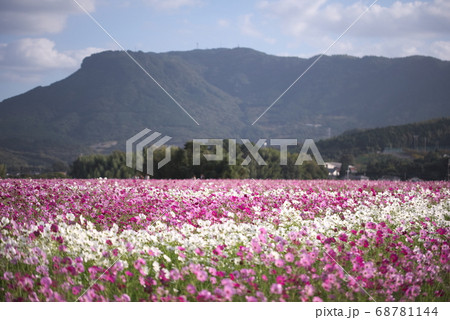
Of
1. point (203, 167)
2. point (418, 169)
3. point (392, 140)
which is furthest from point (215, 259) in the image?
point (392, 140)

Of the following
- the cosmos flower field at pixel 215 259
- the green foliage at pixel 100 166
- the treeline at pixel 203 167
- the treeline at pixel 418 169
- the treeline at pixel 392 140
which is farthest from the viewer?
the treeline at pixel 392 140

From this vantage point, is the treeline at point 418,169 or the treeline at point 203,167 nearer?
the treeline at point 203,167

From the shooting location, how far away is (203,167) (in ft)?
150

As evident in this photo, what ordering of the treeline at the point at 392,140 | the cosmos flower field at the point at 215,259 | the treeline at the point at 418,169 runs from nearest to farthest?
1. the cosmos flower field at the point at 215,259
2. the treeline at the point at 418,169
3. the treeline at the point at 392,140

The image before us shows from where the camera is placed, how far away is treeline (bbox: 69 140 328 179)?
45.3m

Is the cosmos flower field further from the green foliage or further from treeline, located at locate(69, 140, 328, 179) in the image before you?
the green foliage

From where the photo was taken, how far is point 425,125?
130 m

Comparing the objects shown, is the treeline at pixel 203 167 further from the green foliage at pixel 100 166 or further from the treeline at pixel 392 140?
the treeline at pixel 392 140

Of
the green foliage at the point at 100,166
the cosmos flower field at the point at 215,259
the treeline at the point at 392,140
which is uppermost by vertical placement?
the treeline at the point at 392,140

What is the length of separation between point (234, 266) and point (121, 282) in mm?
1322

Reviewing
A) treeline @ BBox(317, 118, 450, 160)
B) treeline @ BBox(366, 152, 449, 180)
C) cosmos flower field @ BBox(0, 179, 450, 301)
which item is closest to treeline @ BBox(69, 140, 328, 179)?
treeline @ BBox(366, 152, 449, 180)

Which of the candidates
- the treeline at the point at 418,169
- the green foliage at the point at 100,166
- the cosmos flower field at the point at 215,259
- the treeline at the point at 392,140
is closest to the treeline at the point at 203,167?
the green foliage at the point at 100,166

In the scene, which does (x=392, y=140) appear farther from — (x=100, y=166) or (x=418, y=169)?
(x=100, y=166)

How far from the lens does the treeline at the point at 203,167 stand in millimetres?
45259
